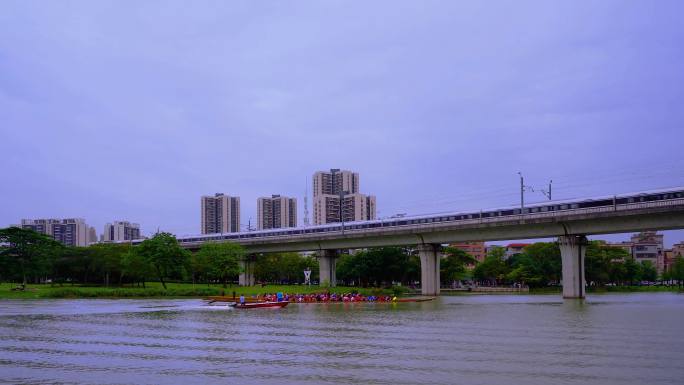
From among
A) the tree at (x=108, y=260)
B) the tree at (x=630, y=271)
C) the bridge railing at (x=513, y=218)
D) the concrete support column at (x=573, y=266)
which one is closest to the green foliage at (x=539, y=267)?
the tree at (x=630, y=271)

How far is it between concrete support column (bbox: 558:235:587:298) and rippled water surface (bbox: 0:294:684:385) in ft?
95.6

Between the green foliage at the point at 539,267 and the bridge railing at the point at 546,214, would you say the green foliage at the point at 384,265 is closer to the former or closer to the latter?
the green foliage at the point at 539,267

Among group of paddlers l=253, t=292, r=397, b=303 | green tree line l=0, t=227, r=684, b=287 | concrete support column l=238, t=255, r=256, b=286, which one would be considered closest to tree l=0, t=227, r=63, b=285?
green tree line l=0, t=227, r=684, b=287

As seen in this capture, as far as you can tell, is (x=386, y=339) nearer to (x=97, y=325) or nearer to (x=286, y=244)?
(x=97, y=325)

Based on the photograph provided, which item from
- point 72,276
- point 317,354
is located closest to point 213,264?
point 72,276

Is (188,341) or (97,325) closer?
(188,341)

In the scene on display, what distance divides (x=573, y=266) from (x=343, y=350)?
52.2 metres

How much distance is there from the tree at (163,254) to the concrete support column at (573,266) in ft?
168

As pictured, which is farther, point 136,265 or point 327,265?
point 327,265

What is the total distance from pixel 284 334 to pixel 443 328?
30.2 ft

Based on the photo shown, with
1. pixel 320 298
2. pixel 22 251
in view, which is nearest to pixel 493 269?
pixel 320 298

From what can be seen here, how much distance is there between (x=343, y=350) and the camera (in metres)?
27.7

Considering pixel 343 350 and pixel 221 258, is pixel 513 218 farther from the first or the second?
pixel 343 350

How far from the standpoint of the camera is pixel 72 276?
391 feet
